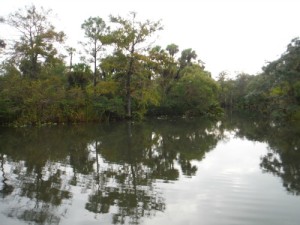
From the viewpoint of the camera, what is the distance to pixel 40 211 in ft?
19.9

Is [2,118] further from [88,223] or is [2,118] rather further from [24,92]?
[88,223]

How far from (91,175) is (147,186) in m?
1.88

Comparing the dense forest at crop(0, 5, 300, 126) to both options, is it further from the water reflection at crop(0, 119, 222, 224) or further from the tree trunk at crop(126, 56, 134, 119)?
the water reflection at crop(0, 119, 222, 224)

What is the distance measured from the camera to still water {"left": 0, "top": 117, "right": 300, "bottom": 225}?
596 centimetres

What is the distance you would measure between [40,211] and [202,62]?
57.5 m

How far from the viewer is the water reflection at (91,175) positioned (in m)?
6.25

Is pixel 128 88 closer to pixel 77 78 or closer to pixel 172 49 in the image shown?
pixel 77 78

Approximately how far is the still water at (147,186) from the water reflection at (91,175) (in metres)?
0.02

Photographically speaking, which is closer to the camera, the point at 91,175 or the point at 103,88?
the point at 91,175

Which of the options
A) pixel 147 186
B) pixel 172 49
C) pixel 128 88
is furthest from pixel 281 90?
pixel 147 186

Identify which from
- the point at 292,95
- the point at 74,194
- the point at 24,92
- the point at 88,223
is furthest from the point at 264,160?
the point at 292,95

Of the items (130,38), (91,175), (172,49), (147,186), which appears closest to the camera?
(147,186)

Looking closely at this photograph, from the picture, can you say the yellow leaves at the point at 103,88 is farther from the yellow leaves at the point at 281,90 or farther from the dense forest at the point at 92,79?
the yellow leaves at the point at 281,90

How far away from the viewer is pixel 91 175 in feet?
30.0
